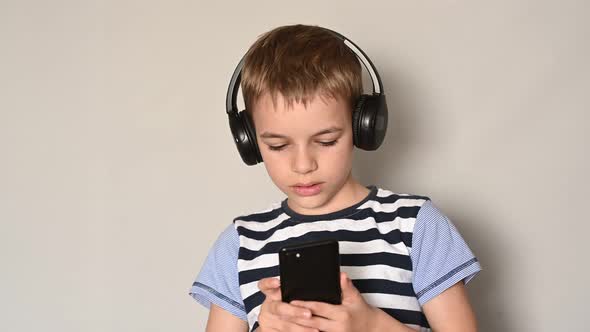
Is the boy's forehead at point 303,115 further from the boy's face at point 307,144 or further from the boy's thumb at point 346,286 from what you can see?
the boy's thumb at point 346,286

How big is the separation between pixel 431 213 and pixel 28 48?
1.07m

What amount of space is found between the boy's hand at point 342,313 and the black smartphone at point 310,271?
0.03 feet

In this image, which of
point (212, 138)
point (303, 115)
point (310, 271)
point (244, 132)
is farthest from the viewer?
point (212, 138)

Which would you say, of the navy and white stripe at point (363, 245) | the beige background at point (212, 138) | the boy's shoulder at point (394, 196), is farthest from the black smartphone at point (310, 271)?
the beige background at point (212, 138)

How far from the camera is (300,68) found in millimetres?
1428

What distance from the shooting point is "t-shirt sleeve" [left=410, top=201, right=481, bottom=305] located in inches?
→ 56.9

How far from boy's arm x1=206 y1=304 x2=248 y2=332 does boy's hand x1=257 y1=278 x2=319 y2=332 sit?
224mm

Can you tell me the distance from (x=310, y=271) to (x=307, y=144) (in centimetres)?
23

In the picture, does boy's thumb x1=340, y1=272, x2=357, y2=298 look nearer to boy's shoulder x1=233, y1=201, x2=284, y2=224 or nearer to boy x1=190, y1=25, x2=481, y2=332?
boy x1=190, y1=25, x2=481, y2=332

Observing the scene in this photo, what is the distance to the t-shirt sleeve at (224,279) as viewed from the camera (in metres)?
1.57

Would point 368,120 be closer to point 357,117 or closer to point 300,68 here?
point 357,117

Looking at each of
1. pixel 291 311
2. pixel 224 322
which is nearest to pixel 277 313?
pixel 291 311

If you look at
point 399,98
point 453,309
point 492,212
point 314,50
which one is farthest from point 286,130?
point 492,212

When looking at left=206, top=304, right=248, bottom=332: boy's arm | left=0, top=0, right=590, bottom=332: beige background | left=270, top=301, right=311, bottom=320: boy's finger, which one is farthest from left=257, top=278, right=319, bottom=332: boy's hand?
left=0, top=0, right=590, bottom=332: beige background
